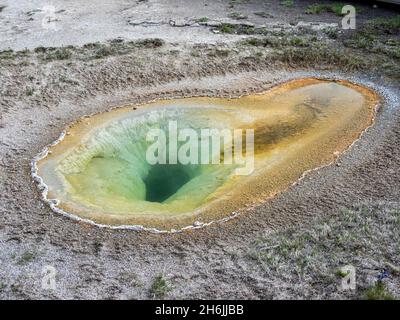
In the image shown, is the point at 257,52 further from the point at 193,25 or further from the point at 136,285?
the point at 136,285

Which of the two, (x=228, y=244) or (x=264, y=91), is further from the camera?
(x=264, y=91)

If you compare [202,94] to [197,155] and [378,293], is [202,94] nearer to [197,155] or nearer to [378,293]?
[197,155]

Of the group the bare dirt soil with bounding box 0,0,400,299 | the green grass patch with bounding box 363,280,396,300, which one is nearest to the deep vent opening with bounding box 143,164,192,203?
the bare dirt soil with bounding box 0,0,400,299

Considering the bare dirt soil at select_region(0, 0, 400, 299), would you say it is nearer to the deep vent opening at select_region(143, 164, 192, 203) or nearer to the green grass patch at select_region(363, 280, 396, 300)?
the green grass patch at select_region(363, 280, 396, 300)

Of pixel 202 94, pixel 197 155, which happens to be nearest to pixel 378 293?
pixel 197 155

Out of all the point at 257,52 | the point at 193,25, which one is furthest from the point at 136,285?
the point at 193,25
